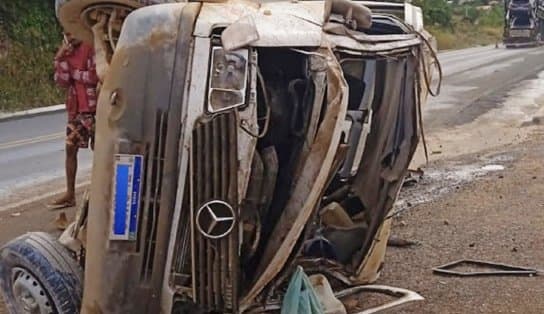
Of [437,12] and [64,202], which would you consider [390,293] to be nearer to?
[64,202]

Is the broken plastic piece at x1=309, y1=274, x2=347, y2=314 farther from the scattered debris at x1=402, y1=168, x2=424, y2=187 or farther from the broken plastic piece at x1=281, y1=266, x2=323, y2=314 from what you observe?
the scattered debris at x1=402, y1=168, x2=424, y2=187

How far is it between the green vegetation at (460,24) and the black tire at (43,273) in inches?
1659

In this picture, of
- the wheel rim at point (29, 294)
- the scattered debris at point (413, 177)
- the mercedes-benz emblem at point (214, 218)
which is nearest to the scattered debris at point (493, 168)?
the scattered debris at point (413, 177)

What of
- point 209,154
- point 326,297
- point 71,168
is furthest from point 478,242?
point 71,168

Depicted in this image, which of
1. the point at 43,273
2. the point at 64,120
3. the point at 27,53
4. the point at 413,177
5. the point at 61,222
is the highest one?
the point at 43,273

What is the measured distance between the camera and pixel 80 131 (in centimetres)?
791

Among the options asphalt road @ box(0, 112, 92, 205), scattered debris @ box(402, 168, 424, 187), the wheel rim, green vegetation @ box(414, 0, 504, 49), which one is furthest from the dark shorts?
green vegetation @ box(414, 0, 504, 49)

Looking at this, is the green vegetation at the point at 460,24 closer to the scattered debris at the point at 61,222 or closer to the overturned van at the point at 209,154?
the scattered debris at the point at 61,222

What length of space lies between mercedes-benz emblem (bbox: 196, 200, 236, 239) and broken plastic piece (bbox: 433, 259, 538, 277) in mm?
2413

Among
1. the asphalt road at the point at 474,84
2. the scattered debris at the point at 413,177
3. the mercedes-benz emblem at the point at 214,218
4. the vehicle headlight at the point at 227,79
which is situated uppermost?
the vehicle headlight at the point at 227,79

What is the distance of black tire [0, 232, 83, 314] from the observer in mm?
4520

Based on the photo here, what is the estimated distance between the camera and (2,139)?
14.1m

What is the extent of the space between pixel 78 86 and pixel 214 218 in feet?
12.9

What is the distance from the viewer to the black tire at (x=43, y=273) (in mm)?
4520
